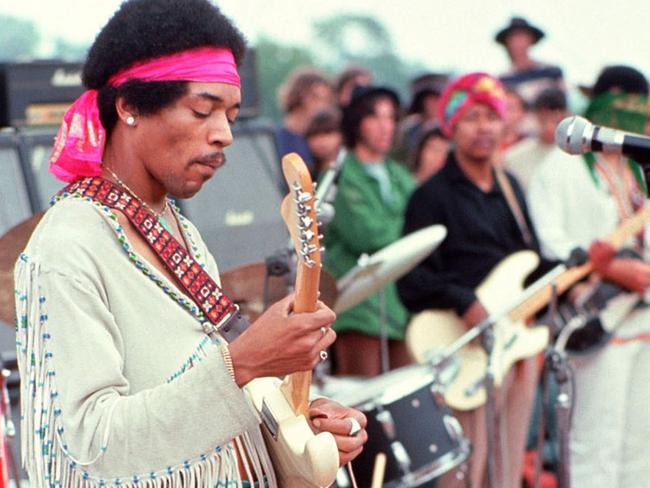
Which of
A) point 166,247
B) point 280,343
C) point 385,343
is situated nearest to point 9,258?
point 166,247

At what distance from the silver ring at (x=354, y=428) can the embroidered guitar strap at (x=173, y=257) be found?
0.26 meters

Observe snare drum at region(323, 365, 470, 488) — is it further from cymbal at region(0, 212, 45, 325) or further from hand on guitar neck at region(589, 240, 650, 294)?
cymbal at region(0, 212, 45, 325)

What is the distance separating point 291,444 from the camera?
84.4 inches

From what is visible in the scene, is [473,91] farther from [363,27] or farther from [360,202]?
[363,27]

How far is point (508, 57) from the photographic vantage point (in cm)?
904

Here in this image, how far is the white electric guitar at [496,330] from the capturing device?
5.14 metres

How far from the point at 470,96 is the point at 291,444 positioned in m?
3.64

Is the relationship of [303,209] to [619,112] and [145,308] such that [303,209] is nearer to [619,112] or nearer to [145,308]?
[145,308]

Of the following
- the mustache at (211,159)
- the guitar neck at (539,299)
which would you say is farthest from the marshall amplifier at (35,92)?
the mustache at (211,159)

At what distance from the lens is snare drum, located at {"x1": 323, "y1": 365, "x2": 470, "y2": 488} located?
4352mm

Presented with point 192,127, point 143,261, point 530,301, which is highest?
point 192,127

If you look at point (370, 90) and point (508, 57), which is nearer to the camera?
A: point (370, 90)

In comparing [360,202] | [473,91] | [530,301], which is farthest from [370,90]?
[530,301]

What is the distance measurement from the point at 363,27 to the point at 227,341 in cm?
768
